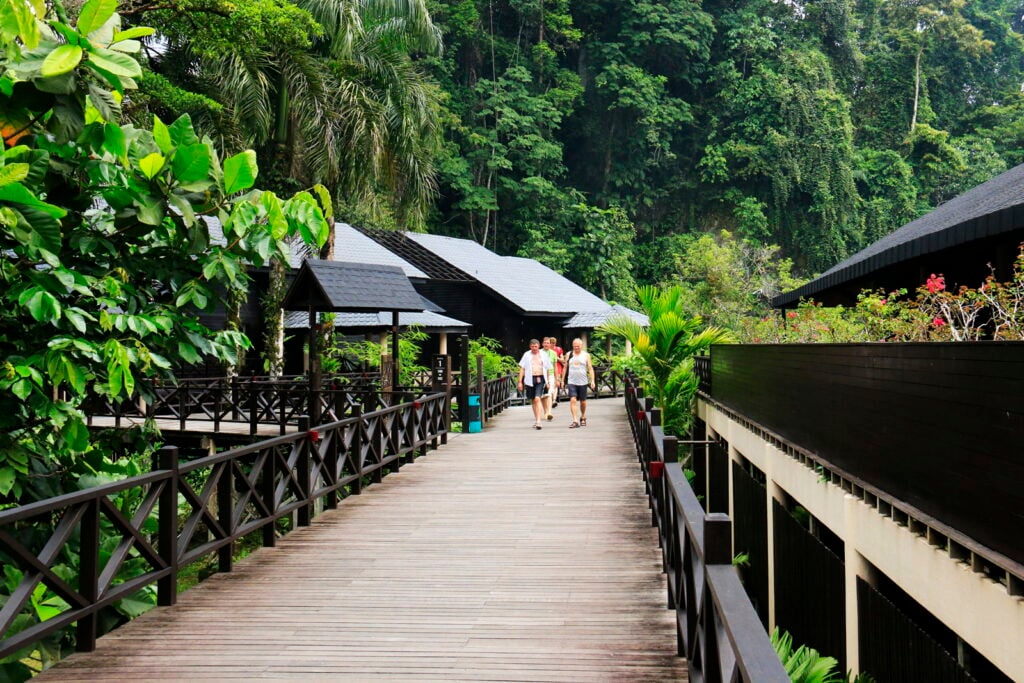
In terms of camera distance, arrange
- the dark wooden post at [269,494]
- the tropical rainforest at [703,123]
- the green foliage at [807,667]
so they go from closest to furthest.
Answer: the green foliage at [807,667]
the dark wooden post at [269,494]
the tropical rainforest at [703,123]

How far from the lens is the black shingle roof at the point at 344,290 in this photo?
1472cm

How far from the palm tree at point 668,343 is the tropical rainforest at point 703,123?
2514cm

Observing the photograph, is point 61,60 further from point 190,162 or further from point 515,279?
point 515,279

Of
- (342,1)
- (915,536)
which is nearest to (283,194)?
(342,1)

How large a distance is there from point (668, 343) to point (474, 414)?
4.11 meters

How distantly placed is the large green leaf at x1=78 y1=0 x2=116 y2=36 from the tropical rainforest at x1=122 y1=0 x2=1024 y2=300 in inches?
1460

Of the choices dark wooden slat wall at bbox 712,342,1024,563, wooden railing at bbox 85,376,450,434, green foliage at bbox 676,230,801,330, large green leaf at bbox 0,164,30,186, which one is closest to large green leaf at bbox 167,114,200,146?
large green leaf at bbox 0,164,30,186

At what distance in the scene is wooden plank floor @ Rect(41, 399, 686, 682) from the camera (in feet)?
16.3

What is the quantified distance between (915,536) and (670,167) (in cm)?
4828

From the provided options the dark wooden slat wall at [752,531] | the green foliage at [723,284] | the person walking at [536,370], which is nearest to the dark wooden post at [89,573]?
the dark wooden slat wall at [752,531]

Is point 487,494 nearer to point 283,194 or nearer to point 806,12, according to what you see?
point 283,194

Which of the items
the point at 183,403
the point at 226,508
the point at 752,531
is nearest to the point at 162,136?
Result: the point at 226,508

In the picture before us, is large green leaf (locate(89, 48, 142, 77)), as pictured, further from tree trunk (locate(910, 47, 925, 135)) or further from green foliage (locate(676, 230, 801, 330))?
tree trunk (locate(910, 47, 925, 135))

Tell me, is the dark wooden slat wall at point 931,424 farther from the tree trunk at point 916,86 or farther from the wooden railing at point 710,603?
the tree trunk at point 916,86
